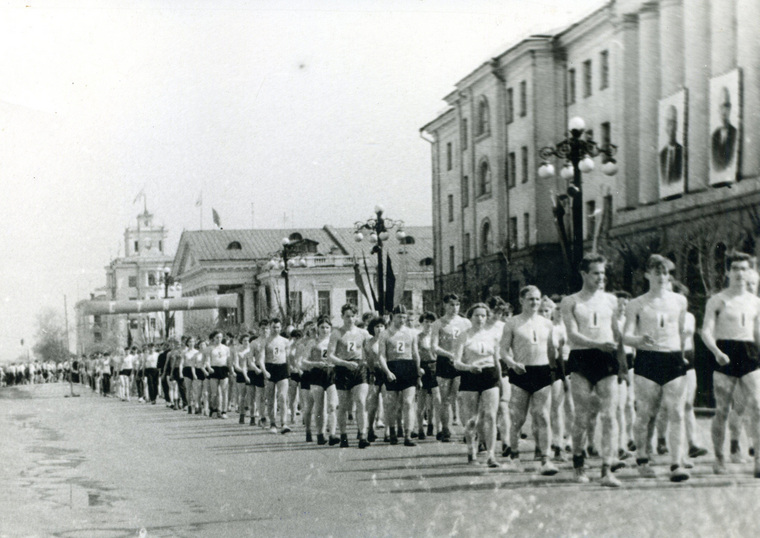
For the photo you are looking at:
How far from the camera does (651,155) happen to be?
34.3 meters

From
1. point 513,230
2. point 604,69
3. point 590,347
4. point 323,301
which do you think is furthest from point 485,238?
point 590,347

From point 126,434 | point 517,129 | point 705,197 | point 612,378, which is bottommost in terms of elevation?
point 126,434

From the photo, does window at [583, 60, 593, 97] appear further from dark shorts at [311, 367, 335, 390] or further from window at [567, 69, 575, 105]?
dark shorts at [311, 367, 335, 390]

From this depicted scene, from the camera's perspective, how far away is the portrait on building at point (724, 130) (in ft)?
91.3

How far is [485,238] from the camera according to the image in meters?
46.3

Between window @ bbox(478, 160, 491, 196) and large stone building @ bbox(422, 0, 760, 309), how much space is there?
9 centimetres

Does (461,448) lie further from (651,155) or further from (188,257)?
(188,257)

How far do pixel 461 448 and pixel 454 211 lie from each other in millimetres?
33752

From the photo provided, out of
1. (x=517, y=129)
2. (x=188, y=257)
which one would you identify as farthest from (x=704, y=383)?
(x=188, y=257)

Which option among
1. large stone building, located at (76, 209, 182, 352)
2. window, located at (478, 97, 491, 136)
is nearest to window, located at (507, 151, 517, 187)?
window, located at (478, 97, 491, 136)

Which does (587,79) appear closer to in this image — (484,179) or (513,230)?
(513,230)

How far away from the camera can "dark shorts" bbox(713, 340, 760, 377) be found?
33.7ft

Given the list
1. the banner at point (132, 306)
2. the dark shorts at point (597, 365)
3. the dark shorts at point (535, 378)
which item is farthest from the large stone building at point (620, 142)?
the banner at point (132, 306)

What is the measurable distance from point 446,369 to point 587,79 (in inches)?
780
